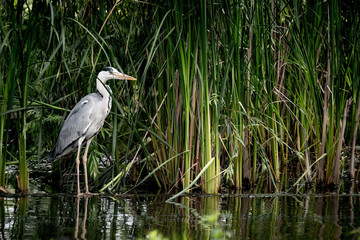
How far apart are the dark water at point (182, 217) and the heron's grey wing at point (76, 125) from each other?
636 millimetres

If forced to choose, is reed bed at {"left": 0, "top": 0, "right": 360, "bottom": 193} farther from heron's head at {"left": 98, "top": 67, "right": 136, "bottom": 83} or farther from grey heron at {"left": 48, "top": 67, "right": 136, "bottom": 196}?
heron's head at {"left": 98, "top": 67, "right": 136, "bottom": 83}

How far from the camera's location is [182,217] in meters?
4.03

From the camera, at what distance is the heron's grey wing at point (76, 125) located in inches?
218

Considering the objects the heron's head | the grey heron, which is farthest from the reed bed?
the heron's head

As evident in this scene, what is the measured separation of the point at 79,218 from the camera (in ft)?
13.1

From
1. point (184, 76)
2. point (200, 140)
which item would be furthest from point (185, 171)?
point (184, 76)

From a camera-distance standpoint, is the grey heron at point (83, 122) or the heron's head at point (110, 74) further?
the heron's head at point (110, 74)

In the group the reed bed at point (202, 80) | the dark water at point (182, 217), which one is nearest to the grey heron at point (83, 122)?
the reed bed at point (202, 80)

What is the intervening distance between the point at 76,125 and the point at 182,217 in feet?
6.48

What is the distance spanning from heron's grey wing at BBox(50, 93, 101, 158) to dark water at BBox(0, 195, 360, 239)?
64cm

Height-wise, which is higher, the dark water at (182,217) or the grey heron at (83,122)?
the grey heron at (83,122)

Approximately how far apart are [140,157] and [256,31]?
5.61 ft

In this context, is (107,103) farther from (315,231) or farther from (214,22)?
(315,231)

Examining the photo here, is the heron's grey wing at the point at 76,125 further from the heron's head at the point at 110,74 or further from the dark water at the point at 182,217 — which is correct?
the dark water at the point at 182,217
